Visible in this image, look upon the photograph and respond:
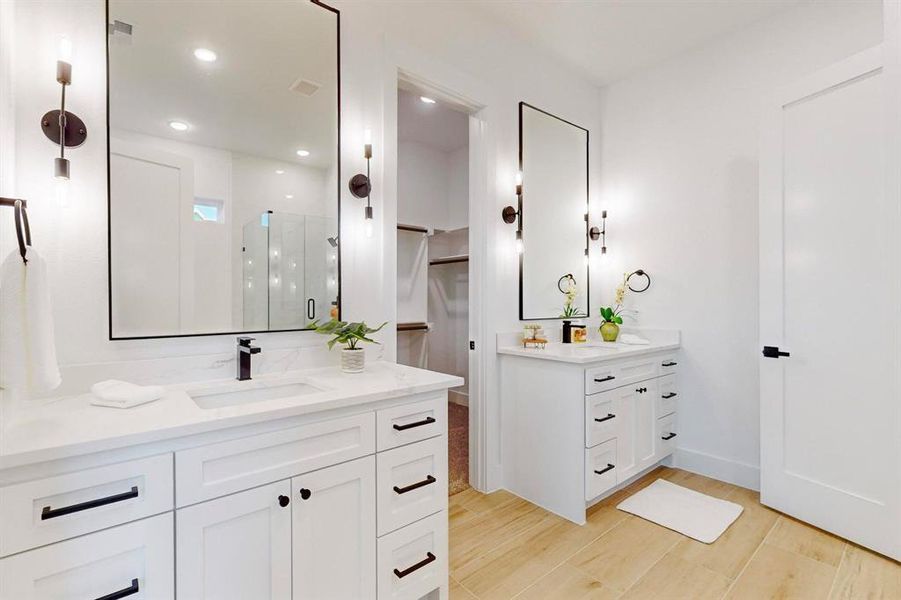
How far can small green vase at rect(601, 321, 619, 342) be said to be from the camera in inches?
121

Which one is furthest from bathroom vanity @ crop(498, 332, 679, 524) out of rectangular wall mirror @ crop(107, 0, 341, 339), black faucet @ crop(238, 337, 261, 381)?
black faucet @ crop(238, 337, 261, 381)

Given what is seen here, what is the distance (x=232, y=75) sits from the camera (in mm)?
1645

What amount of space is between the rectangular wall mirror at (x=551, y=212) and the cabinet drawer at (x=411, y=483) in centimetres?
143

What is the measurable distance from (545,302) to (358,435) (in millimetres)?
1912

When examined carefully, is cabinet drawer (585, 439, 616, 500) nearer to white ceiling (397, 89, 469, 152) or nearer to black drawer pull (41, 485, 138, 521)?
black drawer pull (41, 485, 138, 521)

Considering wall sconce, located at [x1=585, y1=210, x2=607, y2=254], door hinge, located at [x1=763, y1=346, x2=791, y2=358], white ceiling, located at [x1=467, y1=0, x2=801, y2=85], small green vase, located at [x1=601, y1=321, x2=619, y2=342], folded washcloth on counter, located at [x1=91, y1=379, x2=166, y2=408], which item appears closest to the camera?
folded washcloth on counter, located at [x1=91, y1=379, x2=166, y2=408]

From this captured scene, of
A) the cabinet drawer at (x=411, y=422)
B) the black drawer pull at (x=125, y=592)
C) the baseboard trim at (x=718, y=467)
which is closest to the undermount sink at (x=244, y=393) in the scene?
the cabinet drawer at (x=411, y=422)

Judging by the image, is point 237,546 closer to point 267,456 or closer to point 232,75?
point 267,456

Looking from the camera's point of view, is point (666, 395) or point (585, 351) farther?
point (666, 395)

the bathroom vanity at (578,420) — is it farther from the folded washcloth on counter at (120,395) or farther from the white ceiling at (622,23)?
the white ceiling at (622,23)

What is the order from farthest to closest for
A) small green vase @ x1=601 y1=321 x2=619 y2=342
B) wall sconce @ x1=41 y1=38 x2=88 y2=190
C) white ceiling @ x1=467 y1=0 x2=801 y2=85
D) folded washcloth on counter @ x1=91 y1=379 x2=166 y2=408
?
1. small green vase @ x1=601 y1=321 x2=619 y2=342
2. white ceiling @ x1=467 y1=0 x2=801 y2=85
3. wall sconce @ x1=41 y1=38 x2=88 y2=190
4. folded washcloth on counter @ x1=91 y1=379 x2=166 y2=408

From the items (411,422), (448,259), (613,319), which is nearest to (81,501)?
(411,422)

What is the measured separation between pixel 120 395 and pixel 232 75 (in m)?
1.26

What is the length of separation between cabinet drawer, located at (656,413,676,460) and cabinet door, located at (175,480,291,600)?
2.45m
